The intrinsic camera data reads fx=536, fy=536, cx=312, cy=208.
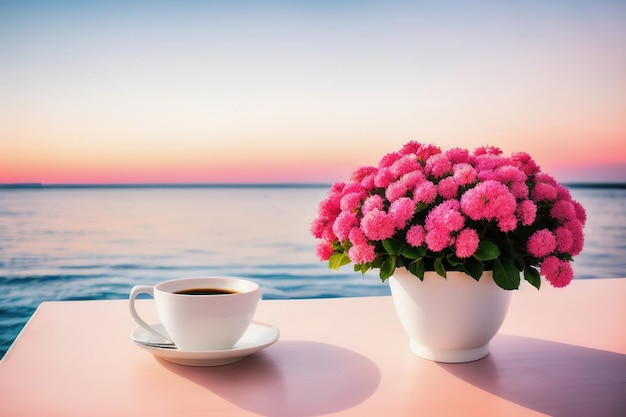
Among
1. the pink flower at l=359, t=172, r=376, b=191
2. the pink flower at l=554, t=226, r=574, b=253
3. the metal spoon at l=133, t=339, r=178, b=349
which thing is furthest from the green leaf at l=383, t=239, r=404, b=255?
the metal spoon at l=133, t=339, r=178, b=349

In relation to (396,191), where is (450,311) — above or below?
below

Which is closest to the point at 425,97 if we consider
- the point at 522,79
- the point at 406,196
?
the point at 522,79

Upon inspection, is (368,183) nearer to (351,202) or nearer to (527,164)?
(351,202)

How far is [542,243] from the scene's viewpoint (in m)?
0.67

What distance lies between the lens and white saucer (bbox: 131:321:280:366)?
2.18 feet

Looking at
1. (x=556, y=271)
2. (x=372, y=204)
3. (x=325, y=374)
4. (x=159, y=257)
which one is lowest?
(x=159, y=257)

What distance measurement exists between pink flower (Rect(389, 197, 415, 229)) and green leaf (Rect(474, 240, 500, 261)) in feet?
0.30

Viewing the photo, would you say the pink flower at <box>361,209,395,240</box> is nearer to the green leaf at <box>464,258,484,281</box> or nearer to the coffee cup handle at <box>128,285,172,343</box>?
the green leaf at <box>464,258,484,281</box>

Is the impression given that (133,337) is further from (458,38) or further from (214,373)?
(458,38)

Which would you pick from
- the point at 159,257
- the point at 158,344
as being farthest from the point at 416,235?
the point at 159,257

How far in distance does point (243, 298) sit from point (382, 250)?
190 mm

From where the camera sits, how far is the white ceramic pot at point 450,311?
686mm

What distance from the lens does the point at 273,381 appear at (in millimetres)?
657

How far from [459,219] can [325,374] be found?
0.26 meters
